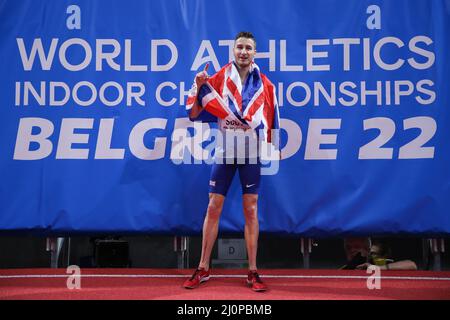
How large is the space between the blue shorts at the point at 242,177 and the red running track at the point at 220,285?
0.57 m

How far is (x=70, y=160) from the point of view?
3.71 m

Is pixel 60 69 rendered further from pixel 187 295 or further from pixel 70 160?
pixel 187 295

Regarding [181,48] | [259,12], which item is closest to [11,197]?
[181,48]

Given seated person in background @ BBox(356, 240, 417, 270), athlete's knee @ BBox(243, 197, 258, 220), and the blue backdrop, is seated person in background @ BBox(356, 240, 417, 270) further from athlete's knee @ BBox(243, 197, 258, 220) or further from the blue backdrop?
athlete's knee @ BBox(243, 197, 258, 220)

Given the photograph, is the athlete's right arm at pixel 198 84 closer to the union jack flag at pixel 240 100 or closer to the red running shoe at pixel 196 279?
the union jack flag at pixel 240 100

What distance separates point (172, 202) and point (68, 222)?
30.6 inches

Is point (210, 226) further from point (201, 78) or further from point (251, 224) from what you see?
point (201, 78)

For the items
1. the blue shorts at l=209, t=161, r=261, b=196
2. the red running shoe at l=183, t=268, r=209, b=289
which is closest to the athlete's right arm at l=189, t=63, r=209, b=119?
the blue shorts at l=209, t=161, r=261, b=196

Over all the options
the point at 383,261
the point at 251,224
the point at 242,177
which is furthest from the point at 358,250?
the point at 242,177

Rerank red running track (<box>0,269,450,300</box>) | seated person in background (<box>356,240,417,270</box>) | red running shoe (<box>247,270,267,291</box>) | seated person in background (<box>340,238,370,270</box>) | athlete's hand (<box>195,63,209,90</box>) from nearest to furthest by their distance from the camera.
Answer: red running track (<box>0,269,450,300</box>), red running shoe (<box>247,270,267,291</box>), athlete's hand (<box>195,63,209,90</box>), seated person in background (<box>356,240,417,270</box>), seated person in background (<box>340,238,370,270</box>)

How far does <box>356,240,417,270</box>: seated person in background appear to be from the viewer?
362cm

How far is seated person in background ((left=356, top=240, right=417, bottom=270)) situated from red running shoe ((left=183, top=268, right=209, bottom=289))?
130 cm
